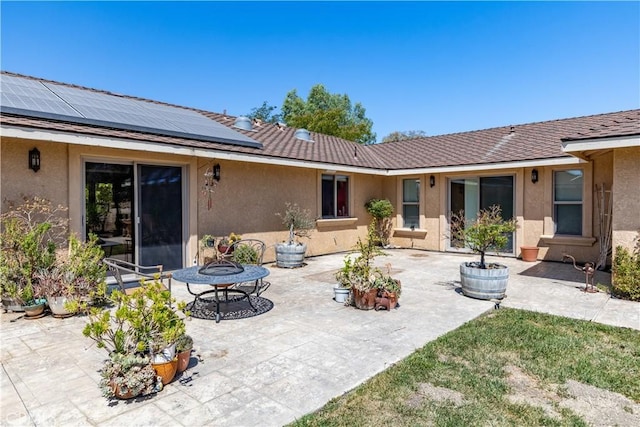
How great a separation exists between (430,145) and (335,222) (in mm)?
6420

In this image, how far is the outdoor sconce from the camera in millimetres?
6902

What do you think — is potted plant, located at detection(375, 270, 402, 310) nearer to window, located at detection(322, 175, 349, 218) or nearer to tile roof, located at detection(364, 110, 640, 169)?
window, located at detection(322, 175, 349, 218)

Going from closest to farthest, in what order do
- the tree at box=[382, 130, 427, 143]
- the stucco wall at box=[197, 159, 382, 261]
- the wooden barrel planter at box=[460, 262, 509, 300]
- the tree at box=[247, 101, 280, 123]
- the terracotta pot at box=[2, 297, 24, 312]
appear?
1. the terracotta pot at box=[2, 297, 24, 312]
2. the wooden barrel planter at box=[460, 262, 509, 300]
3. the stucco wall at box=[197, 159, 382, 261]
4. the tree at box=[247, 101, 280, 123]
5. the tree at box=[382, 130, 427, 143]

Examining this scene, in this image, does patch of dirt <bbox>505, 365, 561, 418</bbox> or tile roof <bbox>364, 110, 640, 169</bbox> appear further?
tile roof <bbox>364, 110, 640, 169</bbox>

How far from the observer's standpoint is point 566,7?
36.1 ft

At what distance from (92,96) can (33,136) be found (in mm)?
4345

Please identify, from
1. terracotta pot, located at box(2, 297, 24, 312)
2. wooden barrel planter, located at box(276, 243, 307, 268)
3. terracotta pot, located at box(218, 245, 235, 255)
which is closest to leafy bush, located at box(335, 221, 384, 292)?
wooden barrel planter, located at box(276, 243, 307, 268)

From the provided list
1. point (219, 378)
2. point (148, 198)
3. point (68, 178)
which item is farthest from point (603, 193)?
point (68, 178)

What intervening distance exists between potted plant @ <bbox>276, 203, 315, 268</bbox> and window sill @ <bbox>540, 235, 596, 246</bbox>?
24.4ft

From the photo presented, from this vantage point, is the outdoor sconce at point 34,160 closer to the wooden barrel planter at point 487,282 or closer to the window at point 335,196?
the window at point 335,196

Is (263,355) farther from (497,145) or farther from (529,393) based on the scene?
(497,145)

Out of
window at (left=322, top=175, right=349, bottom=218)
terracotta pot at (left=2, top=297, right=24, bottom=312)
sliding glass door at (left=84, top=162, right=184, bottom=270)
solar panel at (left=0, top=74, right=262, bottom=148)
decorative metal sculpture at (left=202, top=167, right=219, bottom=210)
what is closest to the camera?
terracotta pot at (left=2, top=297, right=24, bottom=312)

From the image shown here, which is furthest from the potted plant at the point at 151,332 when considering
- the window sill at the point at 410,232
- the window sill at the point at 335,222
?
the window sill at the point at 410,232

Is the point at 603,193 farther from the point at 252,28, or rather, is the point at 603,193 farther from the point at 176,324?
the point at 252,28
